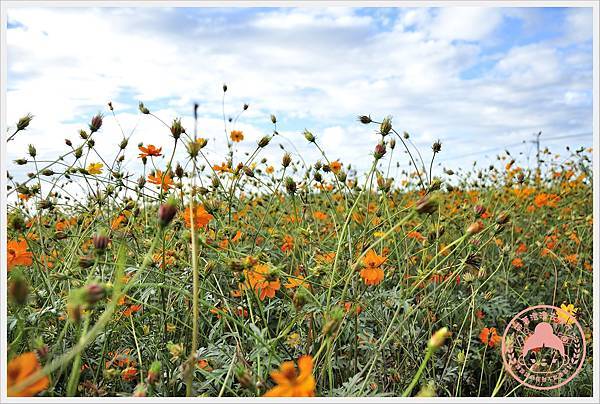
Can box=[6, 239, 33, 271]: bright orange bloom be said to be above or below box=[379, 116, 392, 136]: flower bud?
below

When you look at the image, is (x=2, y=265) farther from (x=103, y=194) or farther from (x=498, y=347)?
(x=498, y=347)

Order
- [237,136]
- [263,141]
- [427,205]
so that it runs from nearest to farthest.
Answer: [427,205], [263,141], [237,136]

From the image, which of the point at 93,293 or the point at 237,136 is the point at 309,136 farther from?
the point at 93,293

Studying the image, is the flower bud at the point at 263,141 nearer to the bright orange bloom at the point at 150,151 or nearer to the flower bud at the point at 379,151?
the bright orange bloom at the point at 150,151

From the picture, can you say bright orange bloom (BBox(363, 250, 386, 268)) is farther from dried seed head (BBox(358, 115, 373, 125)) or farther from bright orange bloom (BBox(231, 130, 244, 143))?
bright orange bloom (BBox(231, 130, 244, 143))

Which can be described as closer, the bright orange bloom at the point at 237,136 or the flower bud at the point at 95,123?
the flower bud at the point at 95,123

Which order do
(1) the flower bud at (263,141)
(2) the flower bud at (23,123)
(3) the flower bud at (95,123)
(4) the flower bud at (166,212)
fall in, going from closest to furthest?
1. (4) the flower bud at (166,212)
2. (2) the flower bud at (23,123)
3. (3) the flower bud at (95,123)
4. (1) the flower bud at (263,141)

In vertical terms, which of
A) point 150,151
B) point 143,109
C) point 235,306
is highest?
point 143,109

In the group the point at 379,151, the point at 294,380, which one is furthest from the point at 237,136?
the point at 294,380

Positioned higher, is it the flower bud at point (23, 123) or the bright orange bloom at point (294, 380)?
the flower bud at point (23, 123)

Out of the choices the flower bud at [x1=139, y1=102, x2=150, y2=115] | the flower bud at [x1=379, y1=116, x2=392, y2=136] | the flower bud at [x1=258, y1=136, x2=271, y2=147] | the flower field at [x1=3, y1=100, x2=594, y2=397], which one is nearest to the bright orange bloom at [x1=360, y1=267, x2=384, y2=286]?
the flower field at [x1=3, y1=100, x2=594, y2=397]

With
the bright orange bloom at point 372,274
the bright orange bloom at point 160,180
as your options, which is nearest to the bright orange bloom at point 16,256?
the bright orange bloom at point 160,180

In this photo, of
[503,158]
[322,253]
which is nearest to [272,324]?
[322,253]

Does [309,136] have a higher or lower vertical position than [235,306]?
higher
